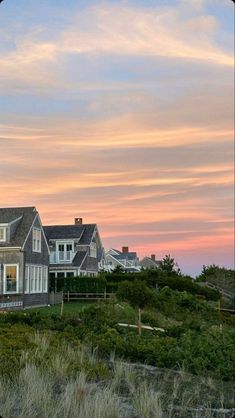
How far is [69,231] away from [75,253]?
2.59ft

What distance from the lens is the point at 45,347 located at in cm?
793

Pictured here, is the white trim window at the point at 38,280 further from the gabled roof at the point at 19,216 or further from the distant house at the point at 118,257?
the distant house at the point at 118,257

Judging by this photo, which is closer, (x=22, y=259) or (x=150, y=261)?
(x=22, y=259)

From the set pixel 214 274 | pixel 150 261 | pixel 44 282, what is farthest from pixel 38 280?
pixel 214 274

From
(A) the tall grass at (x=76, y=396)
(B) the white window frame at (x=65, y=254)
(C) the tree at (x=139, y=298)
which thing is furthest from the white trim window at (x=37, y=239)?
(C) the tree at (x=139, y=298)

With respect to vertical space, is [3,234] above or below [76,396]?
above

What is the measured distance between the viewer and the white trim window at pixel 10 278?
3818 millimetres

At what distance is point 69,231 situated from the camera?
13.5 feet

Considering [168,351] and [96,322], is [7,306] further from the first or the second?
[96,322]

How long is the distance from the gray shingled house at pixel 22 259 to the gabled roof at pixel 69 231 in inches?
2.4

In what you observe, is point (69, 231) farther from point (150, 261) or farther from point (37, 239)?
point (150, 261)

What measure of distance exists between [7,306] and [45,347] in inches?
144

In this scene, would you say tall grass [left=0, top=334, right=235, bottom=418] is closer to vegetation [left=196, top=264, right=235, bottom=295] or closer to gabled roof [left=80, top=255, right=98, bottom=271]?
gabled roof [left=80, top=255, right=98, bottom=271]

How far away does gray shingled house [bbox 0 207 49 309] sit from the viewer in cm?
359
